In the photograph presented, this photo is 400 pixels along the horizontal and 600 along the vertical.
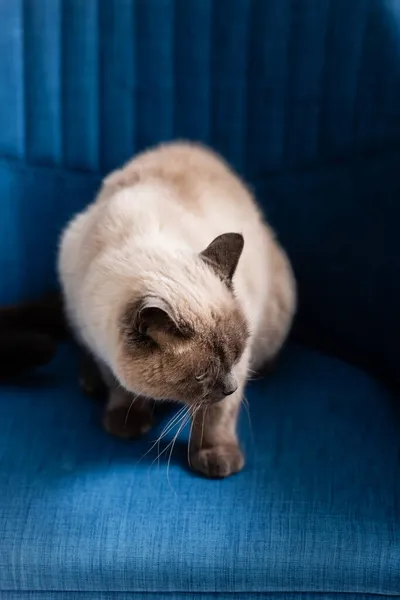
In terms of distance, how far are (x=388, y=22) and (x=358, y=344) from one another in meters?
0.74

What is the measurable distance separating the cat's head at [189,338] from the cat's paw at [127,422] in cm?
25

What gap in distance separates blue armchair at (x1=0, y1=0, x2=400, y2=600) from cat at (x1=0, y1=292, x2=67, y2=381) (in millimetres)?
60

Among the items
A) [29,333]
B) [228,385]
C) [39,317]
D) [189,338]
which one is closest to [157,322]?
[189,338]

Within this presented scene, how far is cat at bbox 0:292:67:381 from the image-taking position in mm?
1527

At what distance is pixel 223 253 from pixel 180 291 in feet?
0.40

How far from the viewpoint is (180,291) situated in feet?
3.66

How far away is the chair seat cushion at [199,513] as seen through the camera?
3.80 ft

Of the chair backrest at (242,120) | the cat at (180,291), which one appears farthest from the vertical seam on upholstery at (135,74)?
the cat at (180,291)

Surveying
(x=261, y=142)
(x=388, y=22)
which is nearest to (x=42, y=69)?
(x=261, y=142)

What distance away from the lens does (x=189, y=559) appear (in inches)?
45.6

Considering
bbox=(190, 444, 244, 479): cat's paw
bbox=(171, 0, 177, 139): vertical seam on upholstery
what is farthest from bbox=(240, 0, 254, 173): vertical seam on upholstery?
bbox=(190, 444, 244, 479): cat's paw

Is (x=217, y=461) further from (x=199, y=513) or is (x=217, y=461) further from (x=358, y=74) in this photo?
(x=358, y=74)

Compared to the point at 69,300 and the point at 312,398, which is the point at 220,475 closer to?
the point at 312,398

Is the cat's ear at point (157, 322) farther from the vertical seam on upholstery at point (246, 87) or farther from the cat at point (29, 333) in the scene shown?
the vertical seam on upholstery at point (246, 87)
